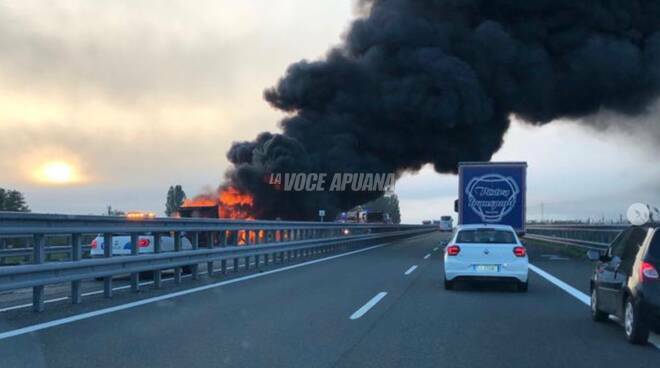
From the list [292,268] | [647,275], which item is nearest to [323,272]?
[292,268]

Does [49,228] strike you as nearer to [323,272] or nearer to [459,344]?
[459,344]

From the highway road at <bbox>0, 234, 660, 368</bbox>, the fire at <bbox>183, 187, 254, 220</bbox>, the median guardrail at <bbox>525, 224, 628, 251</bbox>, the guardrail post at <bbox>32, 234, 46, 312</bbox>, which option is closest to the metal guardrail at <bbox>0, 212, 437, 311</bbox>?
the guardrail post at <bbox>32, 234, 46, 312</bbox>

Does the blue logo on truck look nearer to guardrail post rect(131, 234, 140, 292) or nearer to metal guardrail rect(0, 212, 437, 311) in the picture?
metal guardrail rect(0, 212, 437, 311)

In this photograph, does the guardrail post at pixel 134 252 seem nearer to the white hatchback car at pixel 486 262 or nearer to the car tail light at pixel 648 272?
the white hatchback car at pixel 486 262

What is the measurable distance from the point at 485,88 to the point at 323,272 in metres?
33.7

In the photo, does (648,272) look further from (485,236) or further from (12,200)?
(12,200)

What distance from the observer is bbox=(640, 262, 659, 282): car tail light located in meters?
7.47

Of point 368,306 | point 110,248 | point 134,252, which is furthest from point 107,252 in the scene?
point 368,306

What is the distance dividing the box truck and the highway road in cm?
1112

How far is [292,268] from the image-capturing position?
1911cm

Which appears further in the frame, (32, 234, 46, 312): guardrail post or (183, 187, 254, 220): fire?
(183, 187, 254, 220): fire

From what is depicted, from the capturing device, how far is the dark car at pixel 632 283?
295 inches

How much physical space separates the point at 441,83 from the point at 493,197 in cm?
2178

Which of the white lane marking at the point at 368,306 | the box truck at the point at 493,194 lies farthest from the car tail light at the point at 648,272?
the box truck at the point at 493,194
